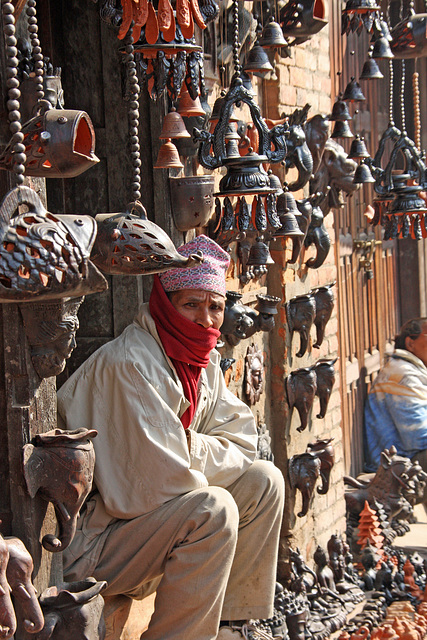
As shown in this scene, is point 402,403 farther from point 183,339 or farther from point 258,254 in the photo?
point 183,339

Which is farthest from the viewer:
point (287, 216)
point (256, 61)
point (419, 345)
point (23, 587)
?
point (419, 345)

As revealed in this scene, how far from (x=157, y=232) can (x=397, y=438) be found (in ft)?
15.3

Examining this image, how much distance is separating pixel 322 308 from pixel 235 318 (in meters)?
1.24

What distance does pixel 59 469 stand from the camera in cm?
277

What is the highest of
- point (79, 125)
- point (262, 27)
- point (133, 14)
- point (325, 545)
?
point (262, 27)

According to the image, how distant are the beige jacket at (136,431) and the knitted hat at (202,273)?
0.17 metres

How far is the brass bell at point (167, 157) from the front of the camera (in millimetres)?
3865

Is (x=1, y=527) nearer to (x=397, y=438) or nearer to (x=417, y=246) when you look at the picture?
(x=397, y=438)

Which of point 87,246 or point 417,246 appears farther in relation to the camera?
point 417,246

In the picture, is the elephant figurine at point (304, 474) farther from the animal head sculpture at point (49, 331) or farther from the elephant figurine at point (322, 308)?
the animal head sculpture at point (49, 331)

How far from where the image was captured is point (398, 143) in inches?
229

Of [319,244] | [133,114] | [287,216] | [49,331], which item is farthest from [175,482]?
[319,244]

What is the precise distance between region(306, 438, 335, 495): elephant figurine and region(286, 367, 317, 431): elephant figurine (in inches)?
8.4

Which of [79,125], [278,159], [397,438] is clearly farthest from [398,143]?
[79,125]
